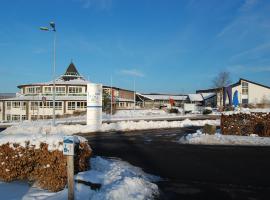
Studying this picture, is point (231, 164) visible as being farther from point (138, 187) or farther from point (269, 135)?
point (269, 135)

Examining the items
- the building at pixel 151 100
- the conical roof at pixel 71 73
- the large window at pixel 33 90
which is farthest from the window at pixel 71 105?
the building at pixel 151 100

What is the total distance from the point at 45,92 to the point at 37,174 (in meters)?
69.6

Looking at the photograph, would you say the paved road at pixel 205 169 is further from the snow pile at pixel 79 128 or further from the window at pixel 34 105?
the window at pixel 34 105

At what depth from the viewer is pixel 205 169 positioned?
12.1 meters

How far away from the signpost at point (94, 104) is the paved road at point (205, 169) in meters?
11.6

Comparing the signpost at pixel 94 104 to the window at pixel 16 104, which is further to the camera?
the window at pixel 16 104

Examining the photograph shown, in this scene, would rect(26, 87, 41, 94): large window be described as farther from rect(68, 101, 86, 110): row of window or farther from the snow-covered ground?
the snow-covered ground

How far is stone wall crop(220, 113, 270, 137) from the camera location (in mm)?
22391

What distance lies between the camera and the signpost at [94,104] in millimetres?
29672

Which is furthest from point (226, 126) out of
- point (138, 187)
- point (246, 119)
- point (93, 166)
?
point (138, 187)

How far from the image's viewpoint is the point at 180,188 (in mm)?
9500

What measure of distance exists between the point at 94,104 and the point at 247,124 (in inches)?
488

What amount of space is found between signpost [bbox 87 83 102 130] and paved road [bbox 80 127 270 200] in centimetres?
1164

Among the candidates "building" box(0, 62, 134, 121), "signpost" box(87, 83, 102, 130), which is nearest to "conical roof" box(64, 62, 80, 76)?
"building" box(0, 62, 134, 121)
